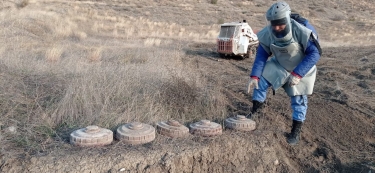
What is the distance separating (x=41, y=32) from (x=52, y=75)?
27.3ft

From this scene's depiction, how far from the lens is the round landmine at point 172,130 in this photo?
372cm

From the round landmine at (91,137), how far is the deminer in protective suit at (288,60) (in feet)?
5.50

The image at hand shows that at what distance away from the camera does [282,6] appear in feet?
12.2

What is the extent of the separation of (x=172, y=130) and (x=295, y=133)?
57.5 inches

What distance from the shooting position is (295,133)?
414cm

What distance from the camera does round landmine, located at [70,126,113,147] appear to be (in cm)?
330

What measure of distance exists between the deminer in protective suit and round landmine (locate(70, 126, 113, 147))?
1676mm

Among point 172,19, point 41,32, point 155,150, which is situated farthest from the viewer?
point 172,19

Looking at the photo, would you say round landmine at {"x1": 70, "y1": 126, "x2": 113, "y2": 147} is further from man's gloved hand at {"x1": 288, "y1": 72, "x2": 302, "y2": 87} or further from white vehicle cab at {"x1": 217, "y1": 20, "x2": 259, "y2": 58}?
white vehicle cab at {"x1": 217, "y1": 20, "x2": 259, "y2": 58}

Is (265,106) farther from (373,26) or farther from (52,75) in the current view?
(373,26)

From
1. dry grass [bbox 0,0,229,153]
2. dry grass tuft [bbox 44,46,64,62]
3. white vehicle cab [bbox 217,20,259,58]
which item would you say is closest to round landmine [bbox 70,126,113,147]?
dry grass [bbox 0,0,229,153]

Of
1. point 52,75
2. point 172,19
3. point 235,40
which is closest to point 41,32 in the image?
point 235,40

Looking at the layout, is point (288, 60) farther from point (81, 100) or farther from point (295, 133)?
point (81, 100)

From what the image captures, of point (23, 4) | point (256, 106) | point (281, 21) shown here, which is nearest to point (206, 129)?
point (256, 106)
